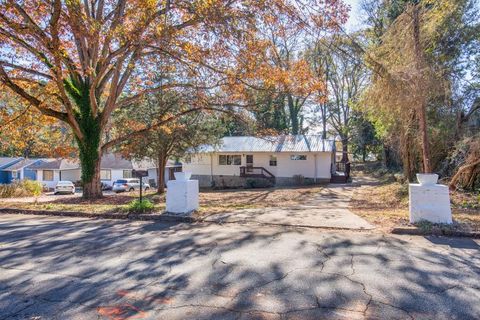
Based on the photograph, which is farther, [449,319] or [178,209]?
[178,209]

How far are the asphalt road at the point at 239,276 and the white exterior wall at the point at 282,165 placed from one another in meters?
22.4

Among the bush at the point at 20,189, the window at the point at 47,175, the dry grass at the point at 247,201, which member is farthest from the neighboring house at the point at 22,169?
the dry grass at the point at 247,201

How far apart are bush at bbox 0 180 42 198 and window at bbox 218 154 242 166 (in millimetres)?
14998

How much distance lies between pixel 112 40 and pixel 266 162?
2092 cm

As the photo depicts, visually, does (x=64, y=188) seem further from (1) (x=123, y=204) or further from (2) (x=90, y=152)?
(1) (x=123, y=204)

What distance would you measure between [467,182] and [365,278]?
10998 mm

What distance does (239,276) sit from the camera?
14.1ft

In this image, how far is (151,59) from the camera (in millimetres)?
12883

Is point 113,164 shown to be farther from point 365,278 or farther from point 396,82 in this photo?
point 365,278

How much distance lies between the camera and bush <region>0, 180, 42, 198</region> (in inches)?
854

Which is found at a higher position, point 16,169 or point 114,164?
point 114,164

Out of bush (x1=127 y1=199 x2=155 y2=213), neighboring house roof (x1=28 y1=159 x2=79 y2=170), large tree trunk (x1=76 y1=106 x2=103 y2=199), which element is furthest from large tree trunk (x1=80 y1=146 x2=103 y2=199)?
neighboring house roof (x1=28 y1=159 x2=79 y2=170)

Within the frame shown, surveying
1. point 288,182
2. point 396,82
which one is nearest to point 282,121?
point 288,182

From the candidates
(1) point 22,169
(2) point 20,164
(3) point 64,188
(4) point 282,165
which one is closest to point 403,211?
(4) point 282,165
